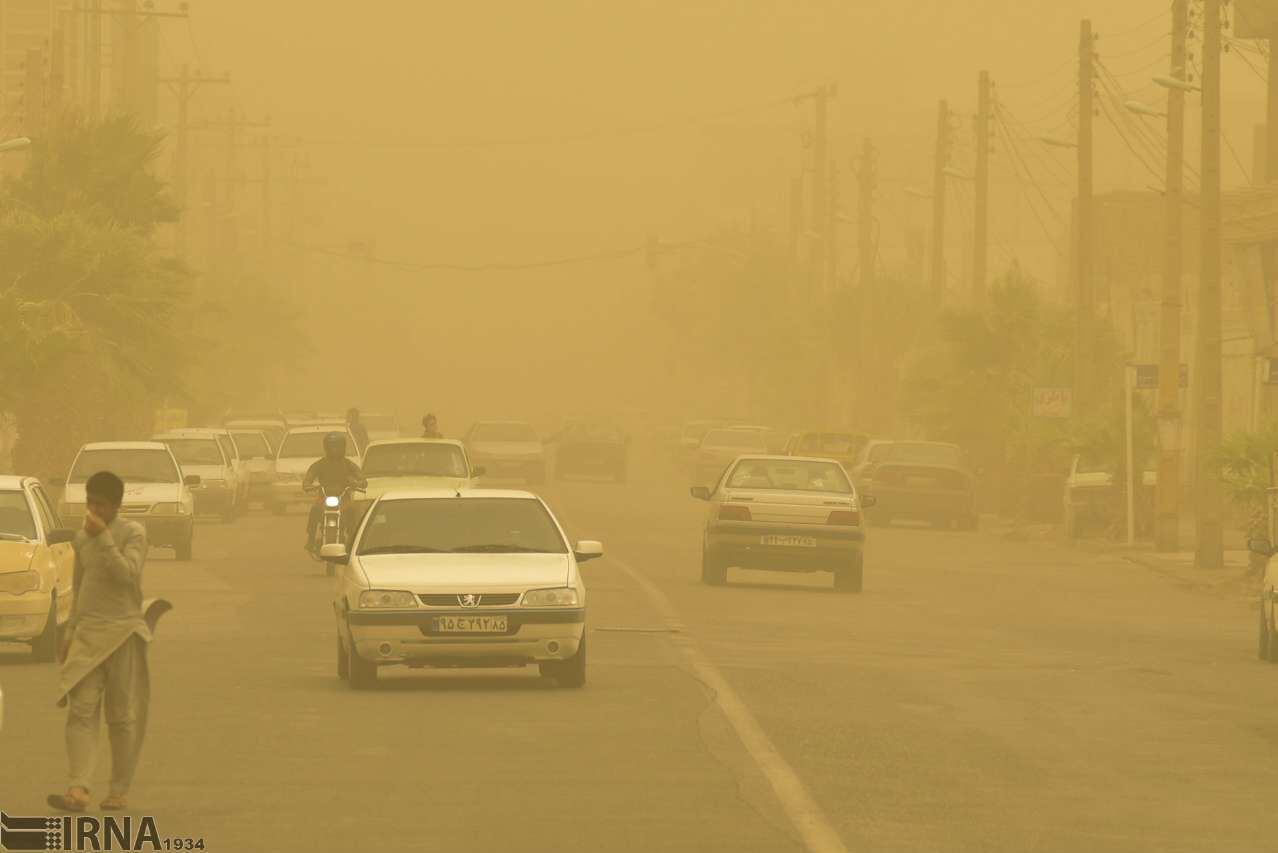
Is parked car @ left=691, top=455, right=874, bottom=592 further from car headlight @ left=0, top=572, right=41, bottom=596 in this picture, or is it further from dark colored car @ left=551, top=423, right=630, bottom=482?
dark colored car @ left=551, top=423, right=630, bottom=482

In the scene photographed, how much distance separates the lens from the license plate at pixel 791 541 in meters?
31.2

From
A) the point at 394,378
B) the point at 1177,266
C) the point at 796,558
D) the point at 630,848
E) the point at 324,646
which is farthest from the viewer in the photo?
the point at 394,378

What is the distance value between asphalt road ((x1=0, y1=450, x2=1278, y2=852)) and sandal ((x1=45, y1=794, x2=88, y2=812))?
0.41 feet

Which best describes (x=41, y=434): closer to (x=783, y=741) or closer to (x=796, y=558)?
(x=796, y=558)

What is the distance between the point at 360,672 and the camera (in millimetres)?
18688

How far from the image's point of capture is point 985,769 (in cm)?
1490

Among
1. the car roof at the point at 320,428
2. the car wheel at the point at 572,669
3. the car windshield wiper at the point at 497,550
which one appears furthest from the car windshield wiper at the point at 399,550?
the car roof at the point at 320,428

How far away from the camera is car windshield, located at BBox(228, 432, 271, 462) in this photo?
2175 inches

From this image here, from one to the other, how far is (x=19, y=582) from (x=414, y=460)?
54.2ft

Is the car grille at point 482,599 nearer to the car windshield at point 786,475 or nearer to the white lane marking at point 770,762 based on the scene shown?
the white lane marking at point 770,762

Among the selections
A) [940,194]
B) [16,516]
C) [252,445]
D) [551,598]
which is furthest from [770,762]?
[940,194]

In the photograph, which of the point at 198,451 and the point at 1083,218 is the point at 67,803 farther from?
the point at 1083,218

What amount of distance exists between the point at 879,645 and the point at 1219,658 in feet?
9.48

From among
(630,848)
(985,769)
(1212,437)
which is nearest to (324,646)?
(985,769)
